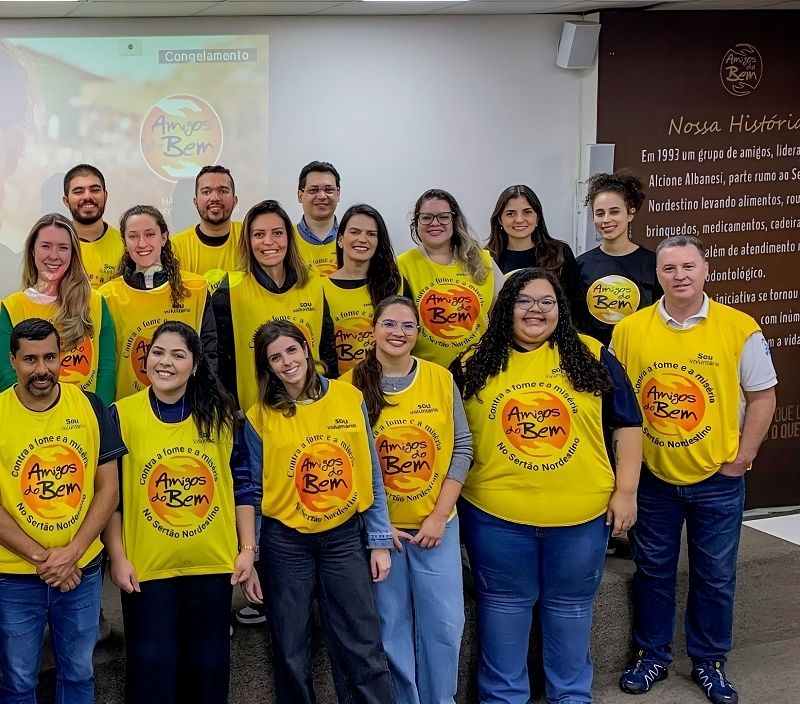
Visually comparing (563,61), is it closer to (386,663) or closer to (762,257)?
(762,257)

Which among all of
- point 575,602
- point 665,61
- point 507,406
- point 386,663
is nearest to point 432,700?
point 386,663

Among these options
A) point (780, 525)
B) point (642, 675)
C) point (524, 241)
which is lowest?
point (642, 675)

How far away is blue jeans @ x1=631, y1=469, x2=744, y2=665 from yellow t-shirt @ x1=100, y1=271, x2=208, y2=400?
1631 mm

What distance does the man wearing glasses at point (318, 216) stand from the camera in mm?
3900

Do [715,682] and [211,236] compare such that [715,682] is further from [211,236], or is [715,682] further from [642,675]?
[211,236]

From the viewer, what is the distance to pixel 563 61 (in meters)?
4.94

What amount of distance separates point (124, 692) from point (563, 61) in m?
3.40

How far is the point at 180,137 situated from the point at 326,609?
93.7 inches

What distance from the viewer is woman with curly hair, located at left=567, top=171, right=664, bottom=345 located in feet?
12.2

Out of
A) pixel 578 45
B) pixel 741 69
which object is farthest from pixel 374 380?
pixel 741 69

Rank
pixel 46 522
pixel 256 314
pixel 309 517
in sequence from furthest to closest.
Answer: pixel 256 314 < pixel 309 517 < pixel 46 522

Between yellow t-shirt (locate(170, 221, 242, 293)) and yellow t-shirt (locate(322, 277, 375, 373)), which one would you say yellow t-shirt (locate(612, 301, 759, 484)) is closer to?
yellow t-shirt (locate(322, 277, 375, 373))

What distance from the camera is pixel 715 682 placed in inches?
138

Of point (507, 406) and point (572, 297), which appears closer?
point (507, 406)
